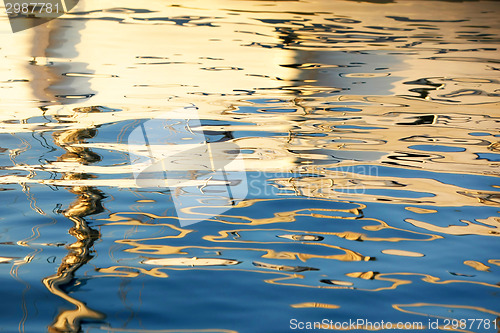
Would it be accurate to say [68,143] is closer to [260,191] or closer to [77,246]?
[260,191]

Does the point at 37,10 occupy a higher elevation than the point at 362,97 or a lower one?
higher

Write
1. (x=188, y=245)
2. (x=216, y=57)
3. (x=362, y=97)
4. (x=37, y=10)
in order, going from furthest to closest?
1. (x=37, y=10)
2. (x=216, y=57)
3. (x=362, y=97)
4. (x=188, y=245)

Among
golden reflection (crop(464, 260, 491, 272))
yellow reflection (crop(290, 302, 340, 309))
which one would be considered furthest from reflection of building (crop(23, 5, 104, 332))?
golden reflection (crop(464, 260, 491, 272))

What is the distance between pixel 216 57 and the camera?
595cm

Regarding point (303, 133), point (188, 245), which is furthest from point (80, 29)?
point (188, 245)

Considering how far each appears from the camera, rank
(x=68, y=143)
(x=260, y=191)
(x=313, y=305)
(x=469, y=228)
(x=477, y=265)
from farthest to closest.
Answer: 1. (x=68, y=143)
2. (x=260, y=191)
3. (x=469, y=228)
4. (x=477, y=265)
5. (x=313, y=305)

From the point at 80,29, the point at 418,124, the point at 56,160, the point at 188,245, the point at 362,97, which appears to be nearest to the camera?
the point at 188,245

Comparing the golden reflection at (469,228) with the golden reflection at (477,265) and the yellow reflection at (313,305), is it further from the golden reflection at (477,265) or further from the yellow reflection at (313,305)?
the yellow reflection at (313,305)

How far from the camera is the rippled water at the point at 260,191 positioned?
183 cm

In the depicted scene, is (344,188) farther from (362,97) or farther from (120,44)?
(120,44)

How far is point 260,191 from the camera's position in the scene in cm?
281

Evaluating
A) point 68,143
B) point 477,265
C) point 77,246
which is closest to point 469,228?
point 477,265

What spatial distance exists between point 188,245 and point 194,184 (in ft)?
2.28

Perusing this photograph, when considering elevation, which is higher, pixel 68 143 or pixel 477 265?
pixel 68 143
